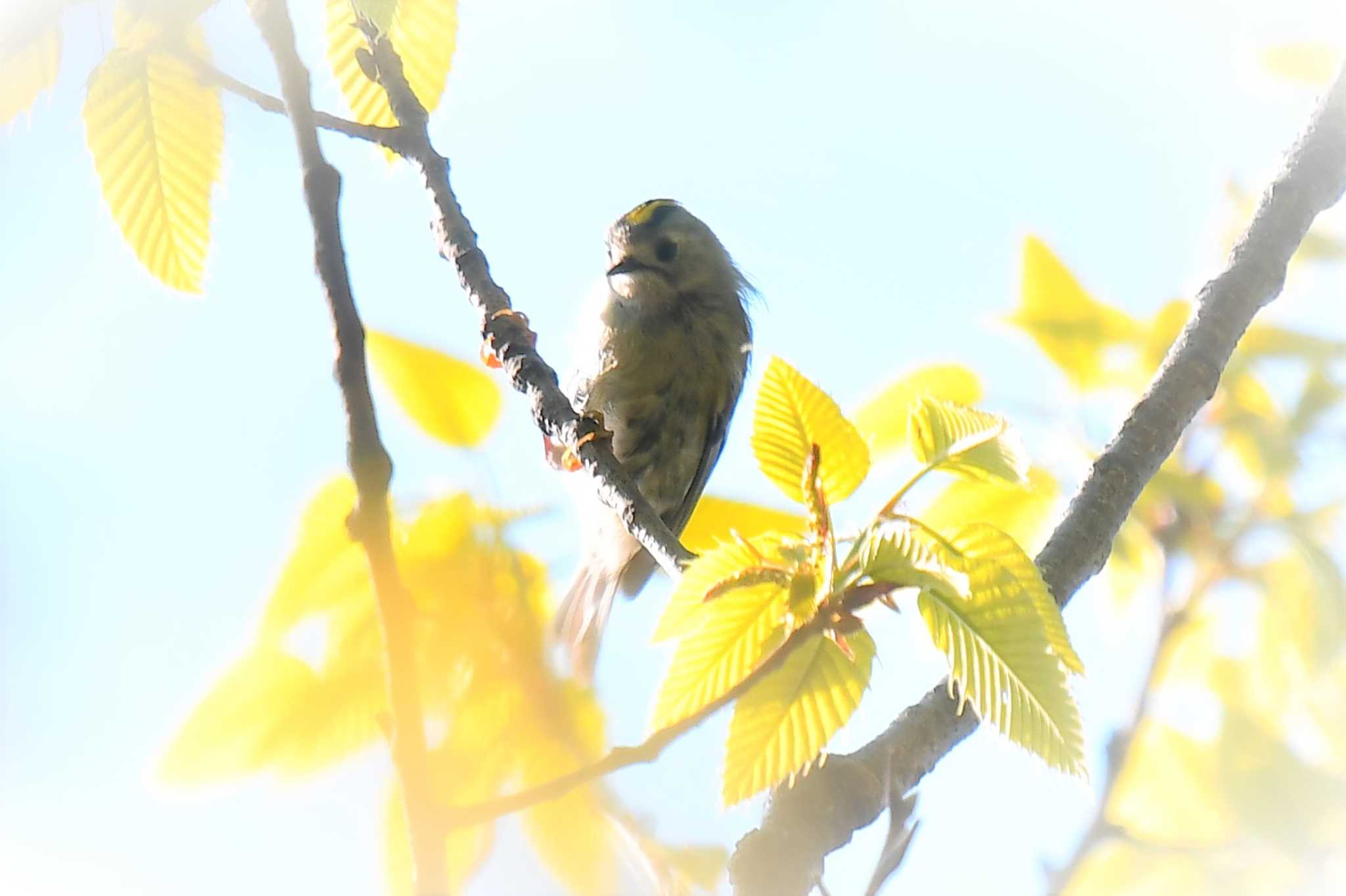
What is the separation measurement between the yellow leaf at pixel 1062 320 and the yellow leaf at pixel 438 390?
15.0 inches

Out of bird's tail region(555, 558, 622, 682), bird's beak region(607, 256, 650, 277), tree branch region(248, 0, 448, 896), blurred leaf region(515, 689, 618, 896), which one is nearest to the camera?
tree branch region(248, 0, 448, 896)

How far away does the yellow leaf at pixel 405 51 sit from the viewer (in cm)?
63

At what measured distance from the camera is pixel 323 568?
0.62 metres

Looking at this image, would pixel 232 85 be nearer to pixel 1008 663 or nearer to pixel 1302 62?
pixel 1008 663

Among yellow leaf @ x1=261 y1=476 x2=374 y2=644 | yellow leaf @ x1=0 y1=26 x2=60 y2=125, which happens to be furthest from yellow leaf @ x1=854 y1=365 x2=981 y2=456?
yellow leaf @ x1=0 y1=26 x2=60 y2=125

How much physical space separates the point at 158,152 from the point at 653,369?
0.87 metres

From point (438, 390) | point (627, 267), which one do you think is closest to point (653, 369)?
point (627, 267)

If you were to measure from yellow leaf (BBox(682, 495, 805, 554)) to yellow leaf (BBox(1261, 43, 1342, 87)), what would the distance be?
474 mm

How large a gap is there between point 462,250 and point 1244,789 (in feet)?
1.75

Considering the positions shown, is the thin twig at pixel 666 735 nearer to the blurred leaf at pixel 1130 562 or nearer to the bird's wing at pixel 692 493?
the blurred leaf at pixel 1130 562

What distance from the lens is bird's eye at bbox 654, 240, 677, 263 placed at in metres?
1.43

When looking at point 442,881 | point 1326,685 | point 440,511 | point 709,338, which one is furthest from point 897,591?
point 709,338

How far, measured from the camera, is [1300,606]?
749 millimetres

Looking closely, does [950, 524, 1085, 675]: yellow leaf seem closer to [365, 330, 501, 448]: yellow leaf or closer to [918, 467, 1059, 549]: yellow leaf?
[918, 467, 1059, 549]: yellow leaf
